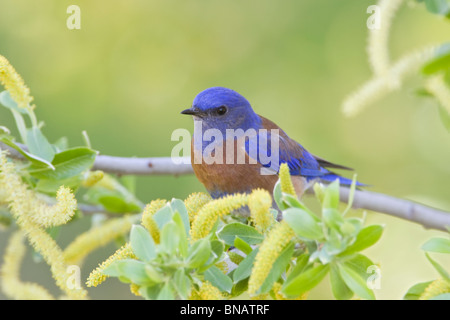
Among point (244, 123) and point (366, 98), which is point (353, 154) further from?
point (366, 98)

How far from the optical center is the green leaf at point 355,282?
1.59 metres

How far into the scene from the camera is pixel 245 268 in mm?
1846

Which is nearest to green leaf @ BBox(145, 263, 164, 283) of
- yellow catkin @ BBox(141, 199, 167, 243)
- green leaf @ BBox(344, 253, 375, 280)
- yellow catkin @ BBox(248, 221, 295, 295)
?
yellow catkin @ BBox(141, 199, 167, 243)

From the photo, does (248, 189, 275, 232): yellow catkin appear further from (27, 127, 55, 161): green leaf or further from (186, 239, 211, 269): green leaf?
(27, 127, 55, 161): green leaf

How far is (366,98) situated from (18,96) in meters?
1.62

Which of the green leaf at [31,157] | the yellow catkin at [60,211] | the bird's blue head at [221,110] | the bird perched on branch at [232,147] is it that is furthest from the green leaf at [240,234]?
the bird's blue head at [221,110]

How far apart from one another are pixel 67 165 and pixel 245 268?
3.62ft

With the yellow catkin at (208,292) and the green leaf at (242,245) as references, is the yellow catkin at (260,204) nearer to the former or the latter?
the green leaf at (242,245)

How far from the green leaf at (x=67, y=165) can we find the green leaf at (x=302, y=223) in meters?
1.24

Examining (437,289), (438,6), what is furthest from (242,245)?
(438,6)

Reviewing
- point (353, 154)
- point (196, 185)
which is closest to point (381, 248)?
point (353, 154)

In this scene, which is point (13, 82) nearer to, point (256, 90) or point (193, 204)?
point (193, 204)

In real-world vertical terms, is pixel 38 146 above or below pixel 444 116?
below

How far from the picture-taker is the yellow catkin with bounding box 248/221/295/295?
5.14 ft
